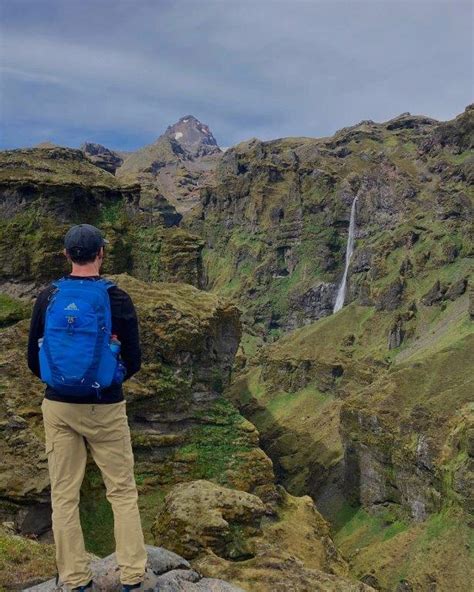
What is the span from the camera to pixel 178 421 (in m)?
37.3

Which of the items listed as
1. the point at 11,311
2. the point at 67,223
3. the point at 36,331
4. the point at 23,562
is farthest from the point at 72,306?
the point at 67,223

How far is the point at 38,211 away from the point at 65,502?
48.1 meters

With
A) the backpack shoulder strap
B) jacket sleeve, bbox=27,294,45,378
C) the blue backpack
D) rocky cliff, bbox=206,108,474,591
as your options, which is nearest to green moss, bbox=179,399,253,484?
jacket sleeve, bbox=27,294,45,378

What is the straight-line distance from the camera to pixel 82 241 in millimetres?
10289

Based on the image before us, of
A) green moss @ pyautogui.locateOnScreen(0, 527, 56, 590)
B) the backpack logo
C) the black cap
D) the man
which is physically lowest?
green moss @ pyautogui.locateOnScreen(0, 527, 56, 590)

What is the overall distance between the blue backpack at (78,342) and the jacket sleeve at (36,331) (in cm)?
47

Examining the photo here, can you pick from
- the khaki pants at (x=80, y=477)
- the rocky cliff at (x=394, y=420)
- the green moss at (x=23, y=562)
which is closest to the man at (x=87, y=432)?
the khaki pants at (x=80, y=477)

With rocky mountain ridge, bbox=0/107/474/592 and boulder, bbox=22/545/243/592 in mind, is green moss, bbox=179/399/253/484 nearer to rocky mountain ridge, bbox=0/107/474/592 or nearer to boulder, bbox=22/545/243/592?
rocky mountain ridge, bbox=0/107/474/592

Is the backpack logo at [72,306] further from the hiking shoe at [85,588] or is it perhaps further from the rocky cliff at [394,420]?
the rocky cliff at [394,420]

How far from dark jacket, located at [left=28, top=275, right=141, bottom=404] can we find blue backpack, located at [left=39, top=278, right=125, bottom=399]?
192mm

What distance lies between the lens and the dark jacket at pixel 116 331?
10.3 m

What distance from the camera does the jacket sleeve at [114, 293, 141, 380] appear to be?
10.4 m

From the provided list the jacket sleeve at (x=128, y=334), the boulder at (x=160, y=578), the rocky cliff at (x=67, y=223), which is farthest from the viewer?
the rocky cliff at (x=67, y=223)

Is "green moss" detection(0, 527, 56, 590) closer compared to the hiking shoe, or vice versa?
the hiking shoe
